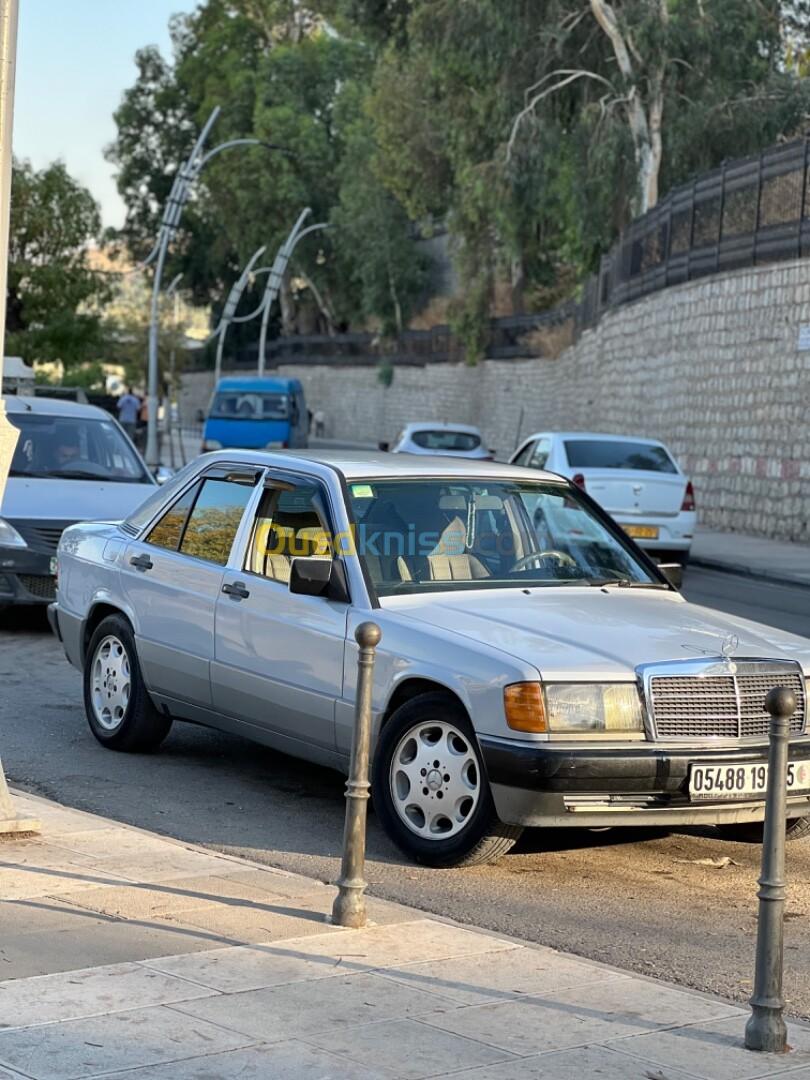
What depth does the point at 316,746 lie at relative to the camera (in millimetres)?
7586

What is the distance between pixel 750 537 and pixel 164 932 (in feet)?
79.6

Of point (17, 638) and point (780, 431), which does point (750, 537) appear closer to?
point (780, 431)

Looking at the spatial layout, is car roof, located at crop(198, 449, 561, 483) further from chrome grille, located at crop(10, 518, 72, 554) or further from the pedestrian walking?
the pedestrian walking

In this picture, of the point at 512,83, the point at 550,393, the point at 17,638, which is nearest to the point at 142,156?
the point at 550,393

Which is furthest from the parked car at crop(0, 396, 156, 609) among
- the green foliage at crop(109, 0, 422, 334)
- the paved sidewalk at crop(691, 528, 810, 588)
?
the green foliage at crop(109, 0, 422, 334)

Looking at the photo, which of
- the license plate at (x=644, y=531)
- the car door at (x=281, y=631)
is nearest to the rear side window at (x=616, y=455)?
the license plate at (x=644, y=531)

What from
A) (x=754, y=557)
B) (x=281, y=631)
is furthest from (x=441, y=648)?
(x=754, y=557)

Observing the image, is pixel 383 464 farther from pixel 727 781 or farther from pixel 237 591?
pixel 727 781

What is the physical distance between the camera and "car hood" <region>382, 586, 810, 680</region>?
6668 millimetres

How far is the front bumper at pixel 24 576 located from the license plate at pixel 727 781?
762 centimetres

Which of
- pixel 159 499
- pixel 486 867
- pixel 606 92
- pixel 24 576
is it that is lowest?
pixel 486 867

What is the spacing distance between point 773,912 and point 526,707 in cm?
192

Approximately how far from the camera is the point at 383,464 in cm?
820

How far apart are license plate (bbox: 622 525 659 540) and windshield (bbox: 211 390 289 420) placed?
66.6 feet
